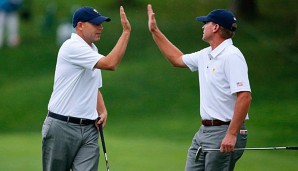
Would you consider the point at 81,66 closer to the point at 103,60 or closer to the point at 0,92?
the point at 103,60

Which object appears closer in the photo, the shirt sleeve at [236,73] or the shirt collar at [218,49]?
the shirt sleeve at [236,73]

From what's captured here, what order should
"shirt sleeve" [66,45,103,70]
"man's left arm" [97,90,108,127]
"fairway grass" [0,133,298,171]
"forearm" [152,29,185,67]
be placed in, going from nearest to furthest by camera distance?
"shirt sleeve" [66,45,103,70], "man's left arm" [97,90,108,127], "forearm" [152,29,185,67], "fairway grass" [0,133,298,171]

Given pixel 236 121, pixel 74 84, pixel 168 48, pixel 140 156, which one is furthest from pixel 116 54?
pixel 140 156

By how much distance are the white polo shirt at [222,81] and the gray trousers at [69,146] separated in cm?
106

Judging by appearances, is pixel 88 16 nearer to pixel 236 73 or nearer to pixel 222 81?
pixel 222 81

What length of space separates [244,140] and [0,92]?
46.8 feet

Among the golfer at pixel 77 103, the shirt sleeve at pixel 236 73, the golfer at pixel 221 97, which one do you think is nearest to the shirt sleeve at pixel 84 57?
the golfer at pixel 77 103

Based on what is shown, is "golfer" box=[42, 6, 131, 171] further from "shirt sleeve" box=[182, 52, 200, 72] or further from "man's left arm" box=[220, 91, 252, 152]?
"man's left arm" box=[220, 91, 252, 152]

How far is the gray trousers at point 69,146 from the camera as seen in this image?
33.0 ft

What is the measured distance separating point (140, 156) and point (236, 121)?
271 inches

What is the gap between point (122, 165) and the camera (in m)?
15.3

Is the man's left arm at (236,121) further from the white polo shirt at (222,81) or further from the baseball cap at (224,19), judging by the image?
the baseball cap at (224,19)

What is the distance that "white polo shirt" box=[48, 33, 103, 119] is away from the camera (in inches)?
393

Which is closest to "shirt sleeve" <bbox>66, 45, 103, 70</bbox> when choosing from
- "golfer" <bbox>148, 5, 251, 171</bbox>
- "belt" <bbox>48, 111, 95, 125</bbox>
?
"belt" <bbox>48, 111, 95, 125</bbox>
